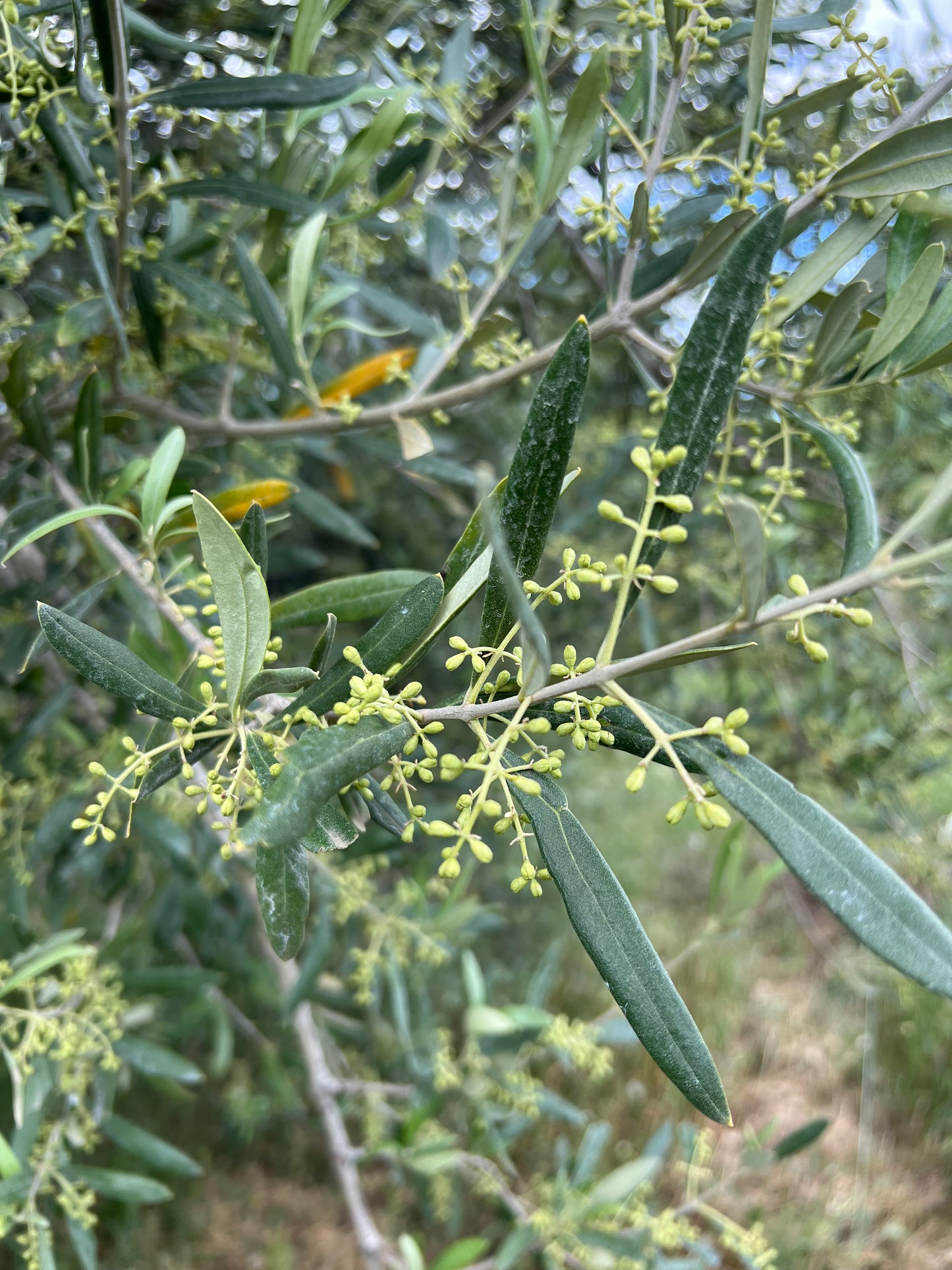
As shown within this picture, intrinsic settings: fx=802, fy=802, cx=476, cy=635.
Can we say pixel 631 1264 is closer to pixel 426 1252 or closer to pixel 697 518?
pixel 697 518

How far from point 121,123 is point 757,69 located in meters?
0.58

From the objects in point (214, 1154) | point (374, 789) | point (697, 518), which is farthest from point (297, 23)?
point (214, 1154)

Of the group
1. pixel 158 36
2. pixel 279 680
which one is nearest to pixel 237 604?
pixel 279 680

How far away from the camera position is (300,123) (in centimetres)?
97

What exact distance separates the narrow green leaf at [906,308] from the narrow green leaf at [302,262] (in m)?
0.61

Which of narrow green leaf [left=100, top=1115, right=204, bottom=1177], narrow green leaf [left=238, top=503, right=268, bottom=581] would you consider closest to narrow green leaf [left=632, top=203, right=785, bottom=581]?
narrow green leaf [left=238, top=503, right=268, bottom=581]

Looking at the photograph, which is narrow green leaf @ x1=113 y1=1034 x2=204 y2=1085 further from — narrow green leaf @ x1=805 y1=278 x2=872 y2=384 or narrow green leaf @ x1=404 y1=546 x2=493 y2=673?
narrow green leaf @ x1=805 y1=278 x2=872 y2=384

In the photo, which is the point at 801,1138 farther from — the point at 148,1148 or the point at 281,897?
the point at 281,897

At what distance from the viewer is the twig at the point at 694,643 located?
401mm

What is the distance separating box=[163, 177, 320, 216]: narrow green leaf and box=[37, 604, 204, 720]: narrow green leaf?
2.21 ft

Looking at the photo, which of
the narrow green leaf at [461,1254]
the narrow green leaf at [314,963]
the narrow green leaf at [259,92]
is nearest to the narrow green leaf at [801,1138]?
the narrow green leaf at [461,1254]

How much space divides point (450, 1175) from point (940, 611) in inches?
85.1

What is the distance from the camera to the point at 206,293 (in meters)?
0.98

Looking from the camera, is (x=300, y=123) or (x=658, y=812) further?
(x=658, y=812)
